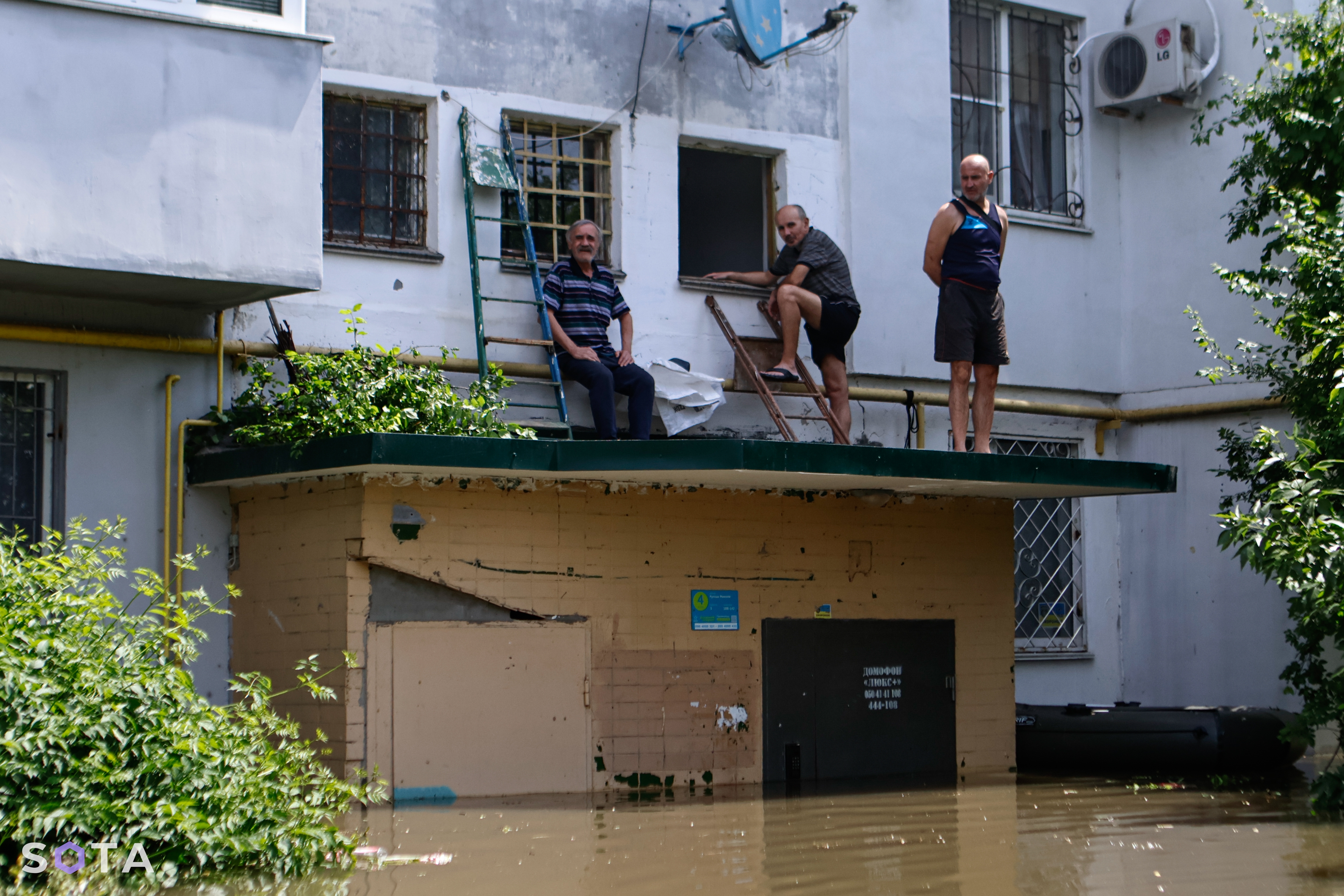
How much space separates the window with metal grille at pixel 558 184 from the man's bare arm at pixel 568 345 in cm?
82

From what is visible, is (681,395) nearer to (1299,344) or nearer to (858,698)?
(858,698)

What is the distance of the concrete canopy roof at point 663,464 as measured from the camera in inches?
343

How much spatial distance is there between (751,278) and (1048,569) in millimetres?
4152

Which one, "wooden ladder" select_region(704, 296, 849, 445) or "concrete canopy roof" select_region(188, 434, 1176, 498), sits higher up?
"wooden ladder" select_region(704, 296, 849, 445)

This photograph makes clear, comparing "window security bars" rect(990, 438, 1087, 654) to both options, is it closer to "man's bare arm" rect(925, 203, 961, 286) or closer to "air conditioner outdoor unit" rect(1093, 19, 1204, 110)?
"man's bare arm" rect(925, 203, 961, 286)

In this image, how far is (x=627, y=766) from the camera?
9.84m

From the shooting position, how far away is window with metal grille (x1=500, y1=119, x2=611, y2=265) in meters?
11.4

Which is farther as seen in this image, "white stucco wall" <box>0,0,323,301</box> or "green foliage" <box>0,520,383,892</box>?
"white stucco wall" <box>0,0,323,301</box>

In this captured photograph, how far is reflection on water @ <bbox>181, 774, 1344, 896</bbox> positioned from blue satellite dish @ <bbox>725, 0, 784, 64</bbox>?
5739mm

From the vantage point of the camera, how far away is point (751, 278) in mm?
11914

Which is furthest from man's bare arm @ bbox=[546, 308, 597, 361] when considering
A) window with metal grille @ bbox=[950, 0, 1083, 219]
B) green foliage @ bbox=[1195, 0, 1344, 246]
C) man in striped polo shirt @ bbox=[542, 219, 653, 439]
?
green foliage @ bbox=[1195, 0, 1344, 246]

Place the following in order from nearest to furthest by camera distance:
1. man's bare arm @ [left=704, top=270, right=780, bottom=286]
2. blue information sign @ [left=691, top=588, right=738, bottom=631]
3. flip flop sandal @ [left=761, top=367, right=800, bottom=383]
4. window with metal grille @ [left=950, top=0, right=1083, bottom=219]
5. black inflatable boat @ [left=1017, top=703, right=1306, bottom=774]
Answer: blue information sign @ [left=691, top=588, right=738, bottom=631]
black inflatable boat @ [left=1017, top=703, right=1306, bottom=774]
flip flop sandal @ [left=761, top=367, right=800, bottom=383]
man's bare arm @ [left=704, top=270, right=780, bottom=286]
window with metal grille @ [left=950, top=0, right=1083, bottom=219]

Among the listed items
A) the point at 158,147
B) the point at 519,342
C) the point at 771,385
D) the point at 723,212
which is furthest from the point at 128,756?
the point at 723,212

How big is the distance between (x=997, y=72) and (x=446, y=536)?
25.5ft
